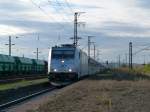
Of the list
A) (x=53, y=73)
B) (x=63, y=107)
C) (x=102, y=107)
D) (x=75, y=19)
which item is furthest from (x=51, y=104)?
(x=75, y=19)

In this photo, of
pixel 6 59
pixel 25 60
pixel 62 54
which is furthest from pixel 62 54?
pixel 25 60

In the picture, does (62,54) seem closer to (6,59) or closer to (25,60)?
(6,59)

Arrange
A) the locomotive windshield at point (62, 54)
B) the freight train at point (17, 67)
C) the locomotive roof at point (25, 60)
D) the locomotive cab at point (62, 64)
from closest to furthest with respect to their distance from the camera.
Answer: the locomotive cab at point (62, 64), the locomotive windshield at point (62, 54), the freight train at point (17, 67), the locomotive roof at point (25, 60)

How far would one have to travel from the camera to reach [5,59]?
183ft

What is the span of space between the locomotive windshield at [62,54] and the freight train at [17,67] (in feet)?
48.4

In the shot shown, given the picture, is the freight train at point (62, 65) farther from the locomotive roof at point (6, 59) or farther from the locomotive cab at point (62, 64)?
the locomotive roof at point (6, 59)

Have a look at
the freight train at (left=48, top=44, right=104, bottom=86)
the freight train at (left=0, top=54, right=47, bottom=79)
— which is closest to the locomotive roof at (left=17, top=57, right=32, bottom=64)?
the freight train at (left=0, top=54, right=47, bottom=79)

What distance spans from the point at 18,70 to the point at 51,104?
46.3m

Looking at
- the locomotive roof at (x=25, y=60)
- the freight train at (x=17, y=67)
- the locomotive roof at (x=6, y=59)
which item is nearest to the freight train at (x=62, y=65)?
the locomotive roof at (x=6, y=59)

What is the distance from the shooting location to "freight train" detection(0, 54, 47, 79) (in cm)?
5572

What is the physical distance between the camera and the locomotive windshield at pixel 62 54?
132 feet

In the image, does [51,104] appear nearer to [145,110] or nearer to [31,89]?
[145,110]

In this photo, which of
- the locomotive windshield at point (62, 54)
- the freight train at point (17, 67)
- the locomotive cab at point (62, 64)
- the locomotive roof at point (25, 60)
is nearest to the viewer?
the locomotive cab at point (62, 64)

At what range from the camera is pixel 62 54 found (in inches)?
1592
